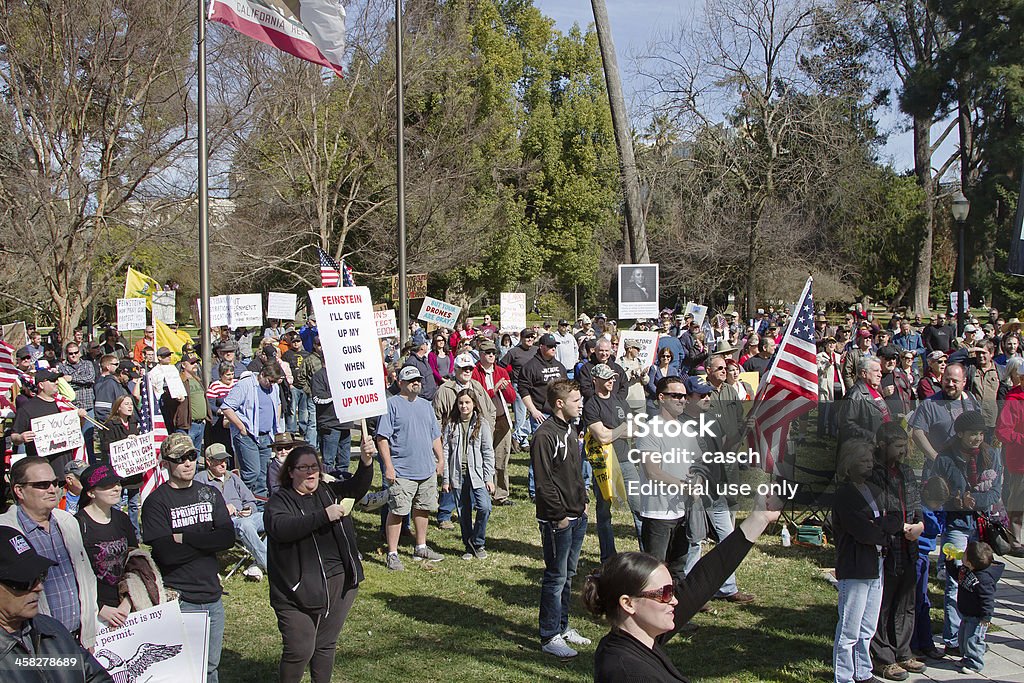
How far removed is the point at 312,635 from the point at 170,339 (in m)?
15.4

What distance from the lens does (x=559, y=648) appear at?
7.16 meters

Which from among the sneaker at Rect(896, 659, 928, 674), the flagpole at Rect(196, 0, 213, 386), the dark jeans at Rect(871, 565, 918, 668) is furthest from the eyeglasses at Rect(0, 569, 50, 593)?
the flagpole at Rect(196, 0, 213, 386)

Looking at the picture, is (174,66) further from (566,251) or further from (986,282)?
(986,282)

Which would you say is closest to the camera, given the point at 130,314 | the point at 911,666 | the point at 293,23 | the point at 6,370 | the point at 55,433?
the point at 911,666

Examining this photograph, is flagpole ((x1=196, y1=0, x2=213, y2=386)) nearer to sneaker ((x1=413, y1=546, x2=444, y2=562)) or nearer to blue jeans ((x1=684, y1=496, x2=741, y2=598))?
sneaker ((x1=413, y1=546, x2=444, y2=562))

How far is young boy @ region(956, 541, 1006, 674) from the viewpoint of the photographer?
6.81 meters

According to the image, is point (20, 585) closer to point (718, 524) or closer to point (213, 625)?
point (213, 625)

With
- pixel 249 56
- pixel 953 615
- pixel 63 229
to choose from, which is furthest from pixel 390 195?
pixel 953 615

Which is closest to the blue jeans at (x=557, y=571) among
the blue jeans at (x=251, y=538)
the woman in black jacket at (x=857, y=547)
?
the woman in black jacket at (x=857, y=547)

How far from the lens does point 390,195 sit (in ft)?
101

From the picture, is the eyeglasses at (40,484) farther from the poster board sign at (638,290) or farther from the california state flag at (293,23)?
the poster board sign at (638,290)

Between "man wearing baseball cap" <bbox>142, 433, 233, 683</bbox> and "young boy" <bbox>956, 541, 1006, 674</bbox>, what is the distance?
513 cm

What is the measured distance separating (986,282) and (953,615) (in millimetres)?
41209

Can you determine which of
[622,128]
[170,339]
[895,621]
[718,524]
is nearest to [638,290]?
[622,128]
